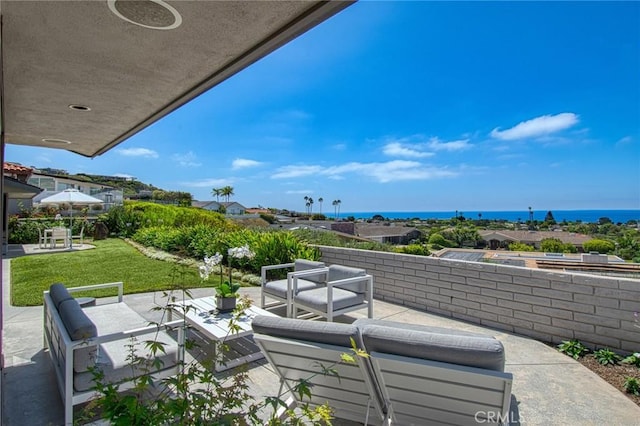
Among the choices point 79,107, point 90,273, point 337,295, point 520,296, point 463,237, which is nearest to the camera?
point 79,107

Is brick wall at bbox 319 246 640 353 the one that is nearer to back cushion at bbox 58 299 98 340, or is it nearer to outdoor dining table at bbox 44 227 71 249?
back cushion at bbox 58 299 98 340

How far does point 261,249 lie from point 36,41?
5883 mm

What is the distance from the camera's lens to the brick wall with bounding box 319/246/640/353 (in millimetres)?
3664

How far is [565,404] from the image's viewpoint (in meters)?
2.70

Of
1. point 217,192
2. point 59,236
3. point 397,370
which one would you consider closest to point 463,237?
point 59,236

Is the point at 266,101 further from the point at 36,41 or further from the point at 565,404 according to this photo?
the point at 565,404

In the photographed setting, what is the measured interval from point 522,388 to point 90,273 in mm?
8975

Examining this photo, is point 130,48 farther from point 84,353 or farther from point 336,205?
point 336,205

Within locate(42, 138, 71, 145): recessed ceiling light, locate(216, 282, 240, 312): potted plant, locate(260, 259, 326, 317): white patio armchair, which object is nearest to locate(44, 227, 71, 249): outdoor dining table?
locate(42, 138, 71, 145): recessed ceiling light

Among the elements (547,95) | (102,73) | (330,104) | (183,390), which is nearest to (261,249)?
(102,73)

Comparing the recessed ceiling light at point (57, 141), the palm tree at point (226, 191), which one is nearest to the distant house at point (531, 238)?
the recessed ceiling light at point (57, 141)

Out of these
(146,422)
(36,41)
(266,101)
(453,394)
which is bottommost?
(453,394)

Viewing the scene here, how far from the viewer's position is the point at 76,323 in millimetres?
2293

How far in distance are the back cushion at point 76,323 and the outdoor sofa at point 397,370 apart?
1.17m
